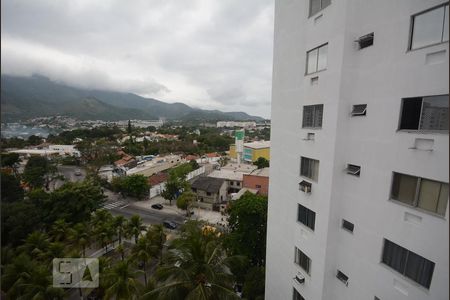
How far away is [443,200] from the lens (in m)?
4.75

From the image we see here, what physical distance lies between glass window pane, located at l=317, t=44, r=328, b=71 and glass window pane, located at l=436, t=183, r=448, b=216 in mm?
4338

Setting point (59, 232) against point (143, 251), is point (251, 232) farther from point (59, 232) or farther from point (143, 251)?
point (59, 232)

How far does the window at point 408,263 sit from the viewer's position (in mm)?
5039

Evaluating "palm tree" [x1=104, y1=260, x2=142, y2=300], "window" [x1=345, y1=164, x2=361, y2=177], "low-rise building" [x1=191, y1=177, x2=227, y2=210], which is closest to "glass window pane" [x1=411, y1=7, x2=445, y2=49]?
"window" [x1=345, y1=164, x2=361, y2=177]

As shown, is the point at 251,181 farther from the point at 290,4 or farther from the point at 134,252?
the point at 290,4

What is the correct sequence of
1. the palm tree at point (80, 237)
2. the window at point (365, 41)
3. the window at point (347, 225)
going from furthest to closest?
the palm tree at point (80, 237) → the window at point (347, 225) → the window at point (365, 41)

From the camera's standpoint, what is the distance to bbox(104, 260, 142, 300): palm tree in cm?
1057

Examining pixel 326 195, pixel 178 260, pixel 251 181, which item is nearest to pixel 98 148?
pixel 251 181

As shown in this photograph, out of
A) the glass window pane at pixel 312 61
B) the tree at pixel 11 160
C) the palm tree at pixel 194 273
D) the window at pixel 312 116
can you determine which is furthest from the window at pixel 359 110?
the tree at pixel 11 160

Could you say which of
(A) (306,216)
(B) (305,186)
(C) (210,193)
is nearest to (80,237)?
(A) (306,216)

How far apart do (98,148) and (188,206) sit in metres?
38.9

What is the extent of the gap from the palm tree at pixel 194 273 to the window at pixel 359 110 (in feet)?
22.4

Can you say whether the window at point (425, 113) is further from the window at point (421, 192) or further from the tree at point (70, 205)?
the tree at point (70, 205)

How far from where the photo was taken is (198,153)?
244 ft
